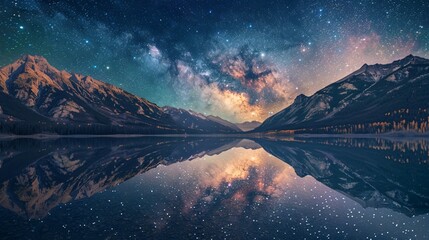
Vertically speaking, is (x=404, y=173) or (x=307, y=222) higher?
(x=307, y=222)

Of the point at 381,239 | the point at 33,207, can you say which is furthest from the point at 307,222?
the point at 33,207

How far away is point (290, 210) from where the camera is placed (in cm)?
2402

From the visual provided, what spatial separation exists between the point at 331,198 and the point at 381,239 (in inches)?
467

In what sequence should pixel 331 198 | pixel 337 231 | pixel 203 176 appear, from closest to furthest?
pixel 337 231, pixel 331 198, pixel 203 176

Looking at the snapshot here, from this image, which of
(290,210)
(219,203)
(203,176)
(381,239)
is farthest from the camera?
(203,176)

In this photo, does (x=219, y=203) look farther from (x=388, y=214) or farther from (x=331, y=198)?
(x=388, y=214)

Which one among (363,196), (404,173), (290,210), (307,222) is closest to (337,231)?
(307,222)

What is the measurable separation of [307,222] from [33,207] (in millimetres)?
23607

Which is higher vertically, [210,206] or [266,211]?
[210,206]

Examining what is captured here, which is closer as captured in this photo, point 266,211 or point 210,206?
point 266,211

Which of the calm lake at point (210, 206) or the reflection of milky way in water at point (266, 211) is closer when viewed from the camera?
the calm lake at point (210, 206)

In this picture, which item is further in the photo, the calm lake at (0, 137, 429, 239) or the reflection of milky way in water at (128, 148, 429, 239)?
the reflection of milky way in water at (128, 148, 429, 239)

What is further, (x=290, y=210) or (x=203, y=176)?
(x=203, y=176)

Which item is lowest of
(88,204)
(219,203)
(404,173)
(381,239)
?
(404,173)
